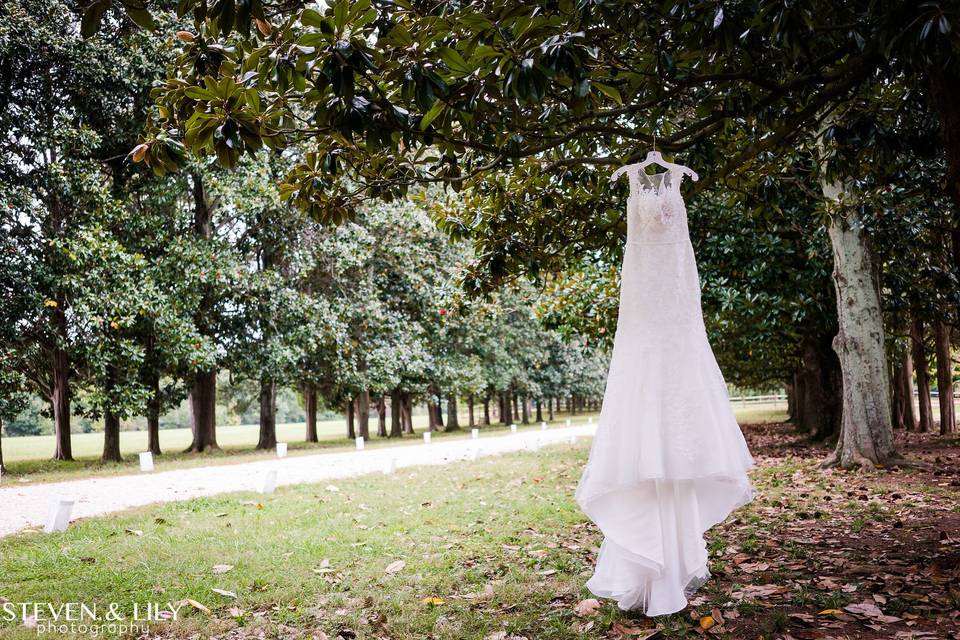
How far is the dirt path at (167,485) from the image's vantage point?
9.28m

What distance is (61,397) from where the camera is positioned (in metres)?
17.7

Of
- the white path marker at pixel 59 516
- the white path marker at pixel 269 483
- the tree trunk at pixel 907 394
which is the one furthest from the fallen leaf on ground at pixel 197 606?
the tree trunk at pixel 907 394

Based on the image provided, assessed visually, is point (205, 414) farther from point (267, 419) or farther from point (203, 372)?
point (267, 419)

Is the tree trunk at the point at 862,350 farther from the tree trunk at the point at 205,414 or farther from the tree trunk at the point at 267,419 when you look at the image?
the tree trunk at the point at 267,419

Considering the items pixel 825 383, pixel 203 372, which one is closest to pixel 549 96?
pixel 825 383

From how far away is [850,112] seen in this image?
5.89 metres

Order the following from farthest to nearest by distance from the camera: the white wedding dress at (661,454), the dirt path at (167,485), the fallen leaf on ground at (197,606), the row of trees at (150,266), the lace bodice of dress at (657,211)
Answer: the row of trees at (150,266)
the dirt path at (167,485)
the fallen leaf on ground at (197,606)
the lace bodice of dress at (657,211)
the white wedding dress at (661,454)

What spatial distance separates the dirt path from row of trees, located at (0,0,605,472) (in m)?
3.60

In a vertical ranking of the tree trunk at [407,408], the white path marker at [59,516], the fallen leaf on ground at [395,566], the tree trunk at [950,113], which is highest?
the tree trunk at [950,113]

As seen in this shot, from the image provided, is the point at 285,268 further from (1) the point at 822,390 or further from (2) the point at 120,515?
(1) the point at 822,390

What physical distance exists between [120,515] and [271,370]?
1063 cm

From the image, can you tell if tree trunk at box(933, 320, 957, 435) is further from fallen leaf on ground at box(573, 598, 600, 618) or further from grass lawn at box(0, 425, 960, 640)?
fallen leaf on ground at box(573, 598, 600, 618)

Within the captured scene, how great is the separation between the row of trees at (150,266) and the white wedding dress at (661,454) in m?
4.20

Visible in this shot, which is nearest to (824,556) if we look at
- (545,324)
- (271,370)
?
(545,324)
